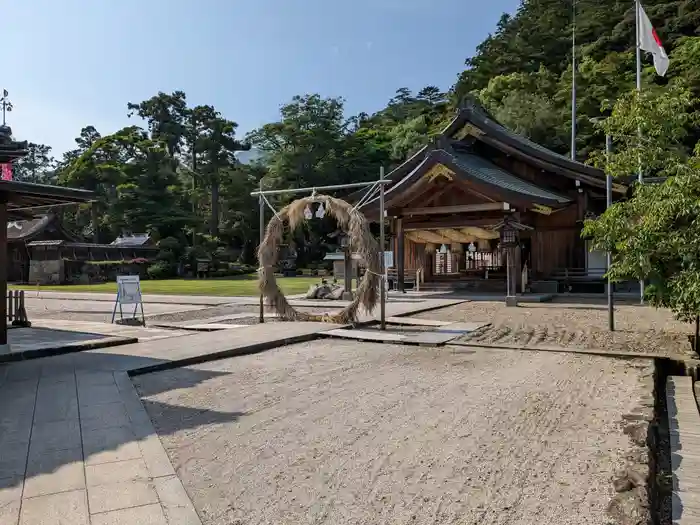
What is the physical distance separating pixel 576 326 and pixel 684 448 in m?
6.87

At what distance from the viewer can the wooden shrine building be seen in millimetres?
17938

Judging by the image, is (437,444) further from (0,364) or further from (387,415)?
(0,364)

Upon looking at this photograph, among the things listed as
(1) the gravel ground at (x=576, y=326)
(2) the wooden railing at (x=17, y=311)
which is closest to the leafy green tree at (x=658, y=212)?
(1) the gravel ground at (x=576, y=326)

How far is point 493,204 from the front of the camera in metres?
18.1

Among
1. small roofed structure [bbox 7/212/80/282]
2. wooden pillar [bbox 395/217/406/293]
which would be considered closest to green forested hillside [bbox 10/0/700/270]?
small roofed structure [bbox 7/212/80/282]

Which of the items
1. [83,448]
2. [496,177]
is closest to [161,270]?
[496,177]

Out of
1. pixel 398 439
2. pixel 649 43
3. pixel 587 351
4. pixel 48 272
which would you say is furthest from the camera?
pixel 48 272

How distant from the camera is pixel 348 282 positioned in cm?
1759

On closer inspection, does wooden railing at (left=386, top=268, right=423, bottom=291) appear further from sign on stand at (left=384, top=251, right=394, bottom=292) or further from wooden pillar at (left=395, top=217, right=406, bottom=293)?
sign on stand at (left=384, top=251, right=394, bottom=292)

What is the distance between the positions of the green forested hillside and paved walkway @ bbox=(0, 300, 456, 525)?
34.6 metres

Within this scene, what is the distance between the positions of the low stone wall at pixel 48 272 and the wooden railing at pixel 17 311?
26486mm

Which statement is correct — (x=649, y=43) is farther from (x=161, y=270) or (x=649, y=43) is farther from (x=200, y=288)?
(x=161, y=270)

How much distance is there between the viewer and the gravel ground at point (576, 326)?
886 centimetres

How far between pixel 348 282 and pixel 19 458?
1403 cm
